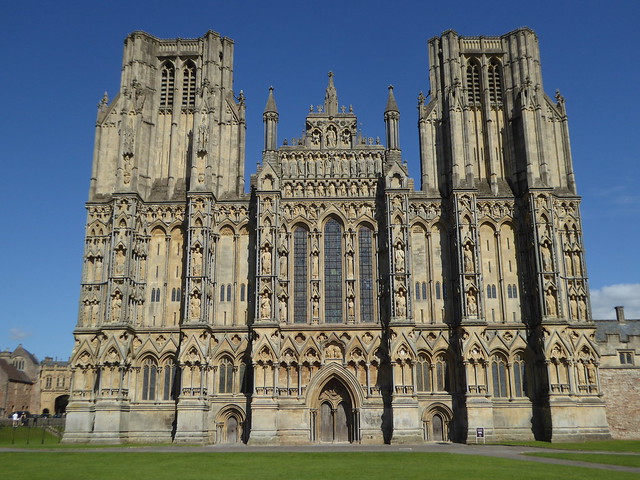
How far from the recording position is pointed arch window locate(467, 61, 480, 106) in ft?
171

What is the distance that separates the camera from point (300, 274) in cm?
4744

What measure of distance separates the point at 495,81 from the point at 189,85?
25.3m

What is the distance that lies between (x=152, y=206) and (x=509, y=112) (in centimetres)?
2896

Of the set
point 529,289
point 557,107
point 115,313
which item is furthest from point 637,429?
point 115,313

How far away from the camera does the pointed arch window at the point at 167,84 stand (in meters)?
52.4

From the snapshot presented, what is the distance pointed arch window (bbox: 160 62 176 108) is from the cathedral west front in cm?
49

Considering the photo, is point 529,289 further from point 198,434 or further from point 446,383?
point 198,434

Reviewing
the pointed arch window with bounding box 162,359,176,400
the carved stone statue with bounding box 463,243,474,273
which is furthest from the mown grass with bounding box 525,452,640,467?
the pointed arch window with bounding box 162,359,176,400

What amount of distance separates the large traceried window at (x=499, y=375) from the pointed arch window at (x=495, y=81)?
68.5 ft

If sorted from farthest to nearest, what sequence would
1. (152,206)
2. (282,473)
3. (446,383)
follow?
(152,206) < (446,383) < (282,473)

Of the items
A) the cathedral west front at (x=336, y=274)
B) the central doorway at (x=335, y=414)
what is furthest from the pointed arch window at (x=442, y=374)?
the central doorway at (x=335, y=414)

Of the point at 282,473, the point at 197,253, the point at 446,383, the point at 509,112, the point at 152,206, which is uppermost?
the point at 509,112

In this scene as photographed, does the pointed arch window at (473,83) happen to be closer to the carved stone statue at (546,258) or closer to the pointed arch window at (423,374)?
the carved stone statue at (546,258)

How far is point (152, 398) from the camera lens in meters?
44.9
